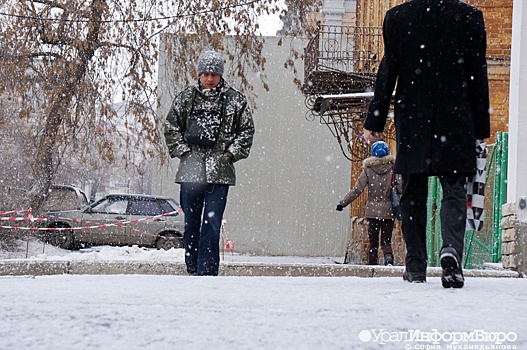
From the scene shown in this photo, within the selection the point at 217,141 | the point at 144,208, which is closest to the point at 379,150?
the point at 217,141

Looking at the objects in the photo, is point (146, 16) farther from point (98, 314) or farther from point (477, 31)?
point (98, 314)

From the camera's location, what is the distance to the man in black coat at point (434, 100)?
14.8 feet

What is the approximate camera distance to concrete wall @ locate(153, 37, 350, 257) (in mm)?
28219

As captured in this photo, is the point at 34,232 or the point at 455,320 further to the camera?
the point at 34,232

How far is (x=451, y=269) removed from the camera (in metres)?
4.22

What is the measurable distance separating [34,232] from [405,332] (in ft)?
54.6

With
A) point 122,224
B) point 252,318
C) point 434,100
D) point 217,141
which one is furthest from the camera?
point 122,224

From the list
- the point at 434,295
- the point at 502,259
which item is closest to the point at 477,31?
the point at 434,295

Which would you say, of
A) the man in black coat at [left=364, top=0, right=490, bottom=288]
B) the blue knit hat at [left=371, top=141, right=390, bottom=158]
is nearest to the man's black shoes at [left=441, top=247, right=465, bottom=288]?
the man in black coat at [left=364, top=0, right=490, bottom=288]

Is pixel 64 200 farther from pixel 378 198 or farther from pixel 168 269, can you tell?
pixel 168 269

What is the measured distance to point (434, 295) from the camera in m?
3.70

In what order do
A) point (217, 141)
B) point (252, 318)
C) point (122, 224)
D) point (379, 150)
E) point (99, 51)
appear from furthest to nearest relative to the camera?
point (122, 224), point (99, 51), point (379, 150), point (217, 141), point (252, 318)

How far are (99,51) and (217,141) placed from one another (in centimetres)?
1052

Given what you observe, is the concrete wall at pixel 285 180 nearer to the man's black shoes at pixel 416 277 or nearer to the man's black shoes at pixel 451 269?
the man's black shoes at pixel 416 277
